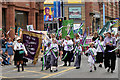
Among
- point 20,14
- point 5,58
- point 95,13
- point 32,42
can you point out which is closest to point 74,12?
point 95,13

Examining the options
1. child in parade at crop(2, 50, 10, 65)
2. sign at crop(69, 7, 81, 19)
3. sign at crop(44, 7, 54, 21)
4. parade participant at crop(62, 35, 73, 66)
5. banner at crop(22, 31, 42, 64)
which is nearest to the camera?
banner at crop(22, 31, 42, 64)

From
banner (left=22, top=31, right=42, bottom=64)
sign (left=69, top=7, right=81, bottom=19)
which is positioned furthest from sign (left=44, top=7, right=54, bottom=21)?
banner (left=22, top=31, right=42, bottom=64)

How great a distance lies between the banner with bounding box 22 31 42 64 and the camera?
13.0m

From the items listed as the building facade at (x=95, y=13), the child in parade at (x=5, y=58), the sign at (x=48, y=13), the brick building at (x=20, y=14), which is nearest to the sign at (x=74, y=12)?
the building facade at (x=95, y=13)

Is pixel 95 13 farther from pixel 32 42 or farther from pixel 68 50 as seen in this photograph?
pixel 32 42

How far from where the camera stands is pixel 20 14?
2619cm

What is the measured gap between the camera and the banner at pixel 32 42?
42.5 ft

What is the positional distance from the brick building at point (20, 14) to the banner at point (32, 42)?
925cm

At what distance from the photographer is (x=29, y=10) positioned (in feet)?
89.7

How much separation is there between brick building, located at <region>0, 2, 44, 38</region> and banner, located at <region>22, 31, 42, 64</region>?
925 centimetres

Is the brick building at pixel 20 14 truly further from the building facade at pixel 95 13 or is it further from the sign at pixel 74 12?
the building facade at pixel 95 13

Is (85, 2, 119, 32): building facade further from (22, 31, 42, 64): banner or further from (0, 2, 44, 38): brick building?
(22, 31, 42, 64): banner

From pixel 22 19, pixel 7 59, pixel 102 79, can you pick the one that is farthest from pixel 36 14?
pixel 102 79

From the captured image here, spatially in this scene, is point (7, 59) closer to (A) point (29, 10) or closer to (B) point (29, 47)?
(B) point (29, 47)
